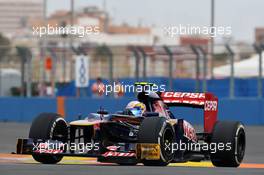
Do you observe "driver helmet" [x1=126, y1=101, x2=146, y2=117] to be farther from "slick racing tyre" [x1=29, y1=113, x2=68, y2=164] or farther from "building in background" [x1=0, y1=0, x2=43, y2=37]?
"building in background" [x1=0, y1=0, x2=43, y2=37]

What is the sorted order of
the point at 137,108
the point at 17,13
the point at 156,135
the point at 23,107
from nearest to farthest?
the point at 156,135
the point at 137,108
the point at 23,107
the point at 17,13

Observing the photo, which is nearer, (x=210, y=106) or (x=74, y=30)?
(x=210, y=106)

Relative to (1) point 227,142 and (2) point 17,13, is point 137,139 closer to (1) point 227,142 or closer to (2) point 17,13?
(1) point 227,142

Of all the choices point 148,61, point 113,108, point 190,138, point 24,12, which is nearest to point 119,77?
point 148,61

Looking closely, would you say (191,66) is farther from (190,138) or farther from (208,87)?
(190,138)

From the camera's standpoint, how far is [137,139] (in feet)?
44.6

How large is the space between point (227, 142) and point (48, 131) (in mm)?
2648

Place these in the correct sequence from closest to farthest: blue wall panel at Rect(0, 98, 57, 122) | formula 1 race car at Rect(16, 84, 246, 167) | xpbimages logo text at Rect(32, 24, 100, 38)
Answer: formula 1 race car at Rect(16, 84, 246, 167)
xpbimages logo text at Rect(32, 24, 100, 38)
blue wall panel at Rect(0, 98, 57, 122)

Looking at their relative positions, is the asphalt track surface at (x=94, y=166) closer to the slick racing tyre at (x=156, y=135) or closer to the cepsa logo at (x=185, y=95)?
the slick racing tyre at (x=156, y=135)

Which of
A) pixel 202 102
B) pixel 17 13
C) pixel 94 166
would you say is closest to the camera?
pixel 94 166

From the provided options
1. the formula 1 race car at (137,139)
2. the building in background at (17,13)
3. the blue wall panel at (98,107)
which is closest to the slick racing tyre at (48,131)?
the formula 1 race car at (137,139)

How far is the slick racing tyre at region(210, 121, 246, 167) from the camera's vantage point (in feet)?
46.8

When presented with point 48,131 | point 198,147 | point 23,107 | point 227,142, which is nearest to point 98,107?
point 23,107

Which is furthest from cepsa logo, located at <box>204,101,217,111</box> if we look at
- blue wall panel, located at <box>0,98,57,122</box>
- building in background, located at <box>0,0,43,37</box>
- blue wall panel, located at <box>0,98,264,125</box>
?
building in background, located at <box>0,0,43,37</box>
